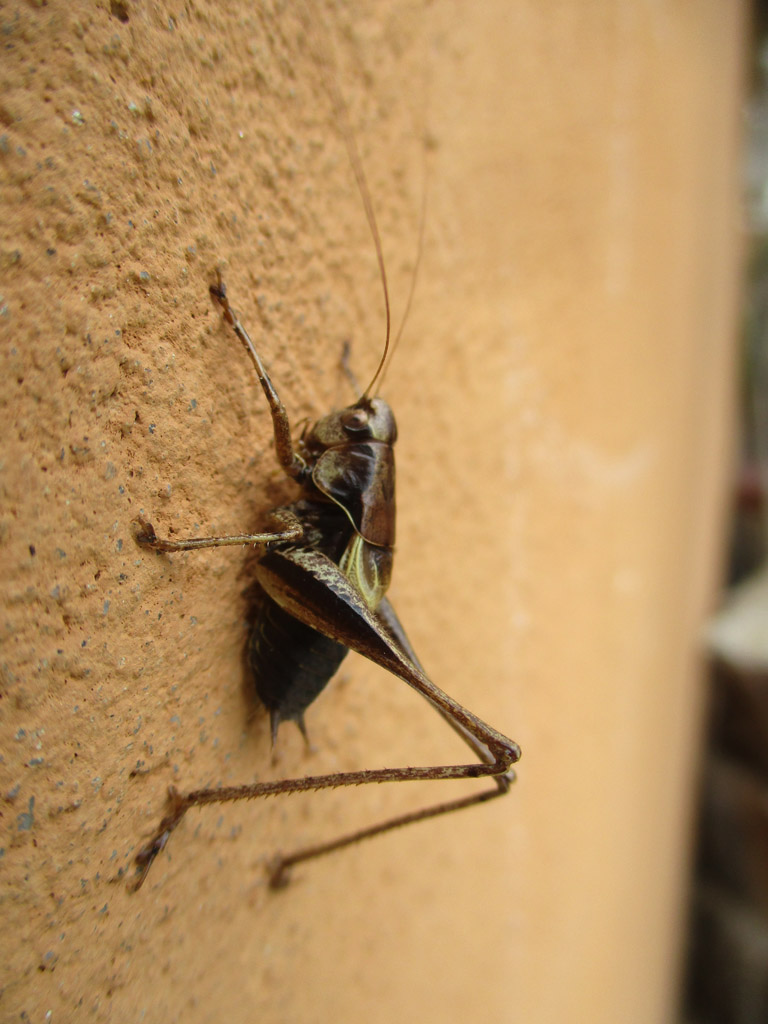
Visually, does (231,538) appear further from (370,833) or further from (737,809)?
(737,809)

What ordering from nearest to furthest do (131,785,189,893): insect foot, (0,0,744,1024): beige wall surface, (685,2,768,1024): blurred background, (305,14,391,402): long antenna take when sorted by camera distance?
(0,0,744,1024): beige wall surface → (131,785,189,893): insect foot → (305,14,391,402): long antenna → (685,2,768,1024): blurred background

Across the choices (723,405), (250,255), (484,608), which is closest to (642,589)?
(484,608)

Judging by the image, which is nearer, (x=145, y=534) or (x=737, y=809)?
(x=145, y=534)

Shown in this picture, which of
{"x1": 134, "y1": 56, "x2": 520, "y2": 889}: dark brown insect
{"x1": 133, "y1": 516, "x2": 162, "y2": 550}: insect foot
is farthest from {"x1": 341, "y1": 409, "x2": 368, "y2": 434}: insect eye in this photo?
{"x1": 133, "y1": 516, "x2": 162, "y2": 550}: insect foot

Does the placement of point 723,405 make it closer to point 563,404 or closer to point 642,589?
point 642,589

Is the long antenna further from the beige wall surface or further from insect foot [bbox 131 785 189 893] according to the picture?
insect foot [bbox 131 785 189 893]

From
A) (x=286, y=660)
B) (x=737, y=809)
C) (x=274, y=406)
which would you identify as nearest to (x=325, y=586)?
(x=286, y=660)

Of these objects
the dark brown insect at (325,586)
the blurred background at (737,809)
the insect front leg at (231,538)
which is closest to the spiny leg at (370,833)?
the dark brown insect at (325,586)

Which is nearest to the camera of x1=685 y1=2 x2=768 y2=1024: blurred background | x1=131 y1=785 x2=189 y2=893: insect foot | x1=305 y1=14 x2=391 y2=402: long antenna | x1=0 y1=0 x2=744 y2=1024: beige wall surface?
x1=0 y1=0 x2=744 y2=1024: beige wall surface
